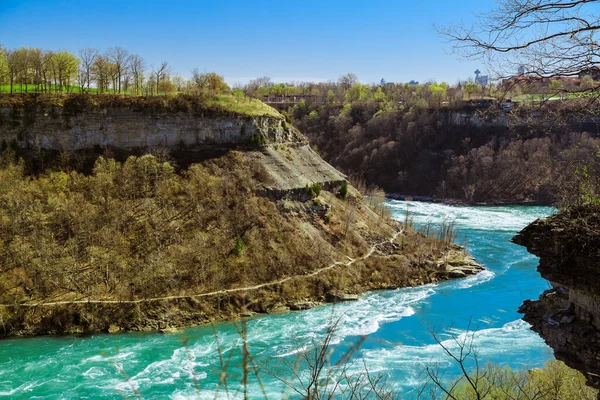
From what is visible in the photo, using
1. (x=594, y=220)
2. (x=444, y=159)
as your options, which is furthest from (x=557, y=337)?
(x=444, y=159)

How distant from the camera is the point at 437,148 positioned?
8438cm

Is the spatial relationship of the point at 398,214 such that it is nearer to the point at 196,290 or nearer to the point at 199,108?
the point at 199,108

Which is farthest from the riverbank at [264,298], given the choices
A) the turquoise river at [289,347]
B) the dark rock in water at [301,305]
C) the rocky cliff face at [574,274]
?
the rocky cliff face at [574,274]

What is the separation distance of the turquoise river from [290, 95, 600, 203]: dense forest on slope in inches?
1545

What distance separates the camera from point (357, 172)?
8344 cm

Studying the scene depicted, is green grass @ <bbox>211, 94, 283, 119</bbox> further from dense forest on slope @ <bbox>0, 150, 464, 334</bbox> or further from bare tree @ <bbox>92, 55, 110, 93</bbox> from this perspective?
bare tree @ <bbox>92, 55, 110, 93</bbox>

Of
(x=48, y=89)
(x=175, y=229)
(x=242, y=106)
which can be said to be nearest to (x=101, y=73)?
(x=48, y=89)

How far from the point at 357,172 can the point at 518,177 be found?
23.6 meters

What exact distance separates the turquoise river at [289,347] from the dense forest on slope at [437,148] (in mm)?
39254

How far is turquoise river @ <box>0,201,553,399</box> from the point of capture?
20828 mm

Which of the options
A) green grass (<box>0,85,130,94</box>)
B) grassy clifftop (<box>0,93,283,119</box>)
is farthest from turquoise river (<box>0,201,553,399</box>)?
green grass (<box>0,85,130,94</box>)

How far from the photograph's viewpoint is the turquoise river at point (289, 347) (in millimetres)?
20828

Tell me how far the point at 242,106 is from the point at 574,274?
37.9 metres

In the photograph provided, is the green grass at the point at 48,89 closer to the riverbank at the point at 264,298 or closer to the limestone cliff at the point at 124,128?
the limestone cliff at the point at 124,128
